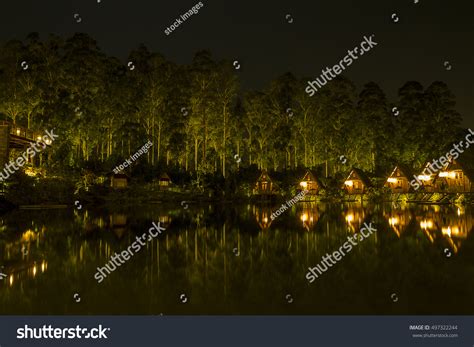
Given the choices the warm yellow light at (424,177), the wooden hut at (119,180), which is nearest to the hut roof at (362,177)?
the warm yellow light at (424,177)

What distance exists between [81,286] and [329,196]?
4165 centimetres

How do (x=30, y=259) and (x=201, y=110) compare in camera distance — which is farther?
(x=201, y=110)

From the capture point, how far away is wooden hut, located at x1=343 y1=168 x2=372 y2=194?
51.7 m

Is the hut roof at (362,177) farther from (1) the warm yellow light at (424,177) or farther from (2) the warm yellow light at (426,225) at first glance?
(2) the warm yellow light at (426,225)

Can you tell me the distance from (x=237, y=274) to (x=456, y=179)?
40.6m

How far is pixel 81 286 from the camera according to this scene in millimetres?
8273

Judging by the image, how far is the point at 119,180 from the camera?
40844mm

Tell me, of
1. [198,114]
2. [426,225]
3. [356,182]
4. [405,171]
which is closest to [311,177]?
[356,182]

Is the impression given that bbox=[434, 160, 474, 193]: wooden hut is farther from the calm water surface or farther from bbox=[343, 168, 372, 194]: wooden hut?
the calm water surface

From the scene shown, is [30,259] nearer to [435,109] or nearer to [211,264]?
[211,264]

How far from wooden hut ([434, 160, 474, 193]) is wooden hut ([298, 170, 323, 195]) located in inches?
486

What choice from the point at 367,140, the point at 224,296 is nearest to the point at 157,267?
the point at 224,296

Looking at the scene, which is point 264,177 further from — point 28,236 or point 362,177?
point 28,236

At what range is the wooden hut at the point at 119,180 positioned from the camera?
1586 inches
